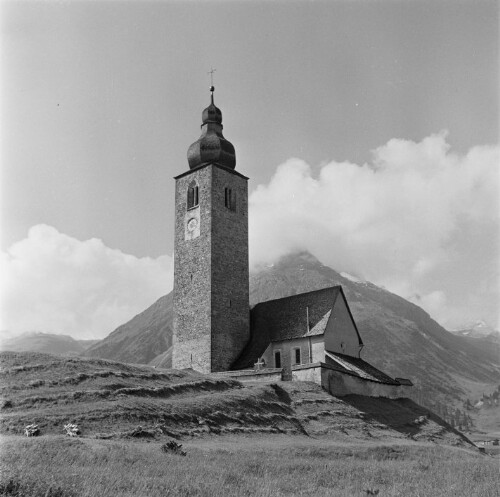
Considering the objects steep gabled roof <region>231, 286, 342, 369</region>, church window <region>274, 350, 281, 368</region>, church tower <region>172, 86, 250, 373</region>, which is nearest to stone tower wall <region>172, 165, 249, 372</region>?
church tower <region>172, 86, 250, 373</region>

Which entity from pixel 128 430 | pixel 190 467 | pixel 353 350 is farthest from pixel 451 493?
pixel 353 350

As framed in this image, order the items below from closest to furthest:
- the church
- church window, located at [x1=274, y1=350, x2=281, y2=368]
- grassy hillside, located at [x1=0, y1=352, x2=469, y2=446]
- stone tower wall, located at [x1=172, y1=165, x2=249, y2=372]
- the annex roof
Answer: grassy hillside, located at [x1=0, y1=352, x2=469, y2=446] → the annex roof → the church → church window, located at [x1=274, y1=350, x2=281, y2=368] → stone tower wall, located at [x1=172, y1=165, x2=249, y2=372]

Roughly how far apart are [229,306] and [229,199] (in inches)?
419

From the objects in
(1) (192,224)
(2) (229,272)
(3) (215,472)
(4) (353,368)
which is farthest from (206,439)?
(1) (192,224)

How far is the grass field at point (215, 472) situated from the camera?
16797 millimetres

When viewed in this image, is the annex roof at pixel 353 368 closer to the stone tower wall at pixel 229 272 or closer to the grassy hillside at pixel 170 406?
the grassy hillside at pixel 170 406

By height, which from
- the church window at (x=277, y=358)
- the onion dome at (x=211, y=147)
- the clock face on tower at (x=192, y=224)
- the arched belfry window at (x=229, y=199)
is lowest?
the church window at (x=277, y=358)

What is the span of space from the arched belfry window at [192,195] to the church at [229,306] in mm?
98

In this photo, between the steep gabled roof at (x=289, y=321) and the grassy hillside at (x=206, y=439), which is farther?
the steep gabled roof at (x=289, y=321)

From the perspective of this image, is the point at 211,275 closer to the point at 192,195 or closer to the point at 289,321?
the point at 289,321

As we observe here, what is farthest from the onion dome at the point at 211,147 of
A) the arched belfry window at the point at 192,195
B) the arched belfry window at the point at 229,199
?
the arched belfry window at the point at 229,199

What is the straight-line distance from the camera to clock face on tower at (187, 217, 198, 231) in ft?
188

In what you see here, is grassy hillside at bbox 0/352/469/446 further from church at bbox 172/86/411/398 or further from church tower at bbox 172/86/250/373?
church tower at bbox 172/86/250/373

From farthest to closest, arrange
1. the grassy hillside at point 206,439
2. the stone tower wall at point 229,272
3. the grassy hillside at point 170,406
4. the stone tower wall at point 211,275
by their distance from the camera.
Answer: the stone tower wall at point 229,272 → the stone tower wall at point 211,275 → the grassy hillside at point 170,406 → the grassy hillside at point 206,439
